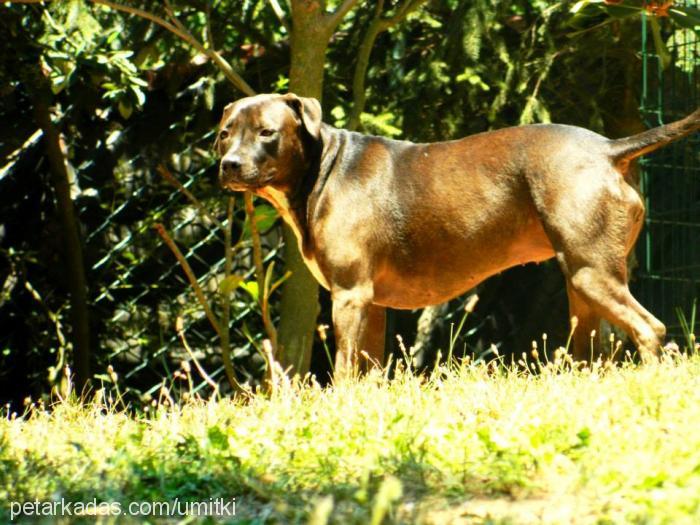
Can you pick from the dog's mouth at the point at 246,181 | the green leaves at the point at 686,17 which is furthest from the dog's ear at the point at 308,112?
the green leaves at the point at 686,17

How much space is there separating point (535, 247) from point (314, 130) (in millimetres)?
1353

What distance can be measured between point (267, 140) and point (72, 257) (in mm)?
2670

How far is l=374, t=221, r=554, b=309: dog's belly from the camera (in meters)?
5.99

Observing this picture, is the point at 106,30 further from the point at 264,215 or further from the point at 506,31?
the point at 506,31

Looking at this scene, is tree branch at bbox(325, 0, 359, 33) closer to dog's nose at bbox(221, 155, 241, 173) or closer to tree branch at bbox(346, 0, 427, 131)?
tree branch at bbox(346, 0, 427, 131)

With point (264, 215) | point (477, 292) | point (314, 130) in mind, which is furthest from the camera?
point (477, 292)

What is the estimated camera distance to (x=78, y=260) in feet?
26.7

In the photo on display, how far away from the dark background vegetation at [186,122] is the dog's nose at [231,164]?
1.19 metres

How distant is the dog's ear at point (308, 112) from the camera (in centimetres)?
613

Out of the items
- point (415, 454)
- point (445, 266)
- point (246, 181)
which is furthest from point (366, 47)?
point (415, 454)

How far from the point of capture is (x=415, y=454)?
3670mm

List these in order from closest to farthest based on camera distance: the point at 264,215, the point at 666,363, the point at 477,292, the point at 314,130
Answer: the point at 666,363
the point at 314,130
the point at 264,215
the point at 477,292

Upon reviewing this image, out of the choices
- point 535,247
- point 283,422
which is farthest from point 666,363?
point 283,422

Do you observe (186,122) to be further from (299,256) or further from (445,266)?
(445,266)
